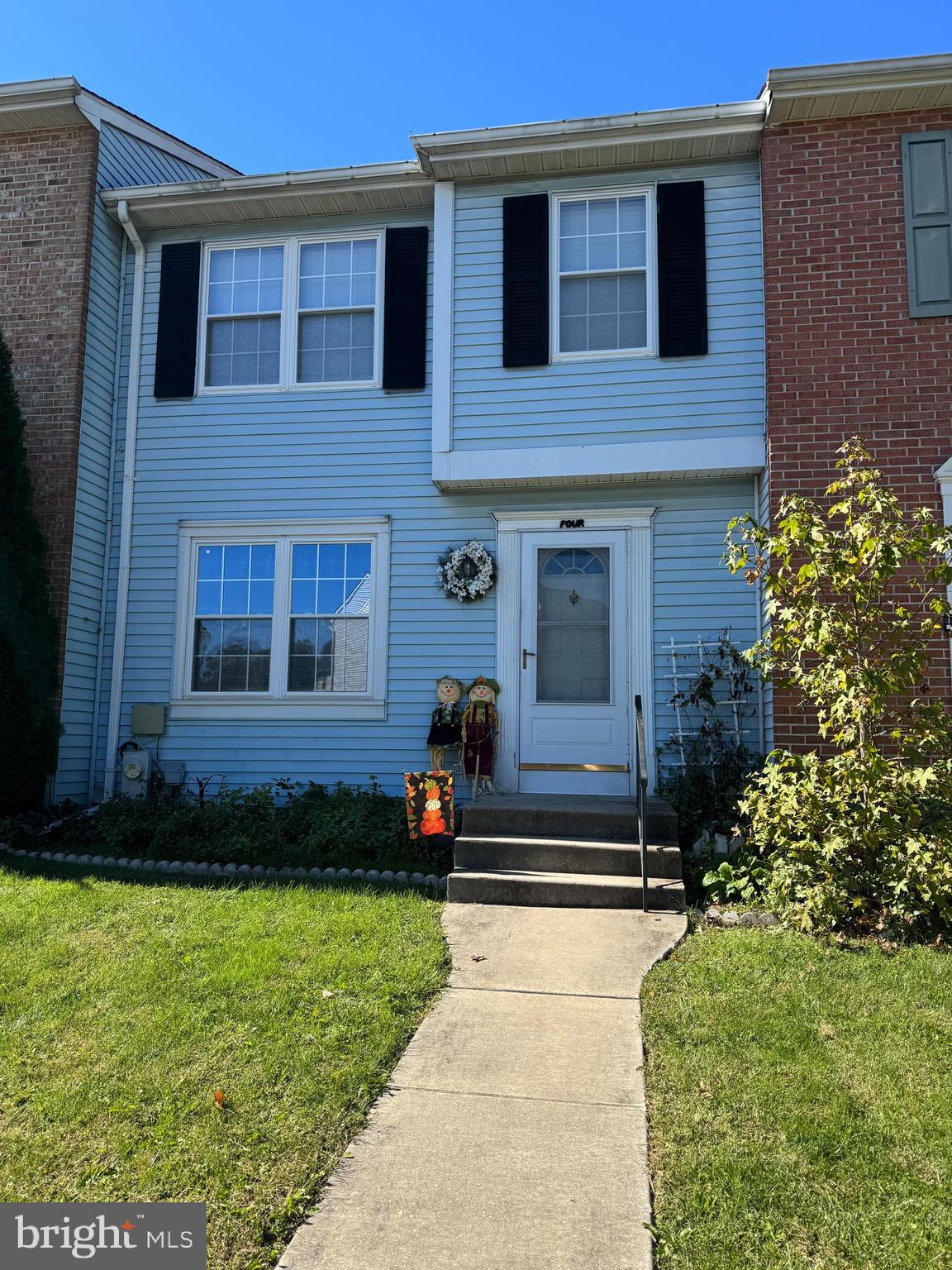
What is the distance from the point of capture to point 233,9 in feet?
28.8

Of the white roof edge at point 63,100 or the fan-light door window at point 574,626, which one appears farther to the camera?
the white roof edge at point 63,100

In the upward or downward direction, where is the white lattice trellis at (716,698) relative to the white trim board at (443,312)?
downward

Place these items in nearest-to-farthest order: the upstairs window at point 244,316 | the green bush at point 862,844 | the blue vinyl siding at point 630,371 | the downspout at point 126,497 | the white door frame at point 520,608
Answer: the green bush at point 862,844 → the blue vinyl siding at point 630,371 → the white door frame at point 520,608 → the downspout at point 126,497 → the upstairs window at point 244,316

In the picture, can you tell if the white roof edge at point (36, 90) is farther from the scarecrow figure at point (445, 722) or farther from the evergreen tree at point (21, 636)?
the scarecrow figure at point (445, 722)

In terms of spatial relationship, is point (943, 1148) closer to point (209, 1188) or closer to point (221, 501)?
point (209, 1188)

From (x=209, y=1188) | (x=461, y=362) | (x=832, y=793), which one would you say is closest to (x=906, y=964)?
(x=832, y=793)

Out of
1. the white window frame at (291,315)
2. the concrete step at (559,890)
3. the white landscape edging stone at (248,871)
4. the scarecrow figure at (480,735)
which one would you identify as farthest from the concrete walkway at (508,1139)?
the white window frame at (291,315)

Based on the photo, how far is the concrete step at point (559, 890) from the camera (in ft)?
19.0

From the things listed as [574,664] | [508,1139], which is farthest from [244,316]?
[508,1139]

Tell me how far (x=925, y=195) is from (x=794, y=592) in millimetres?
3856

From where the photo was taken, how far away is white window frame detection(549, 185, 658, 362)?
792 centimetres

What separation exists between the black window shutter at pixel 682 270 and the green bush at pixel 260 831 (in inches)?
174

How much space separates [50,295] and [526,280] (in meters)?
4.30

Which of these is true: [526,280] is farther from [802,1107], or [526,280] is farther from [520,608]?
[802,1107]
